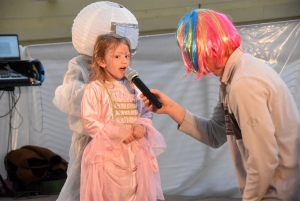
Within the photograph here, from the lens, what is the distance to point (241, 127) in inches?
78.9

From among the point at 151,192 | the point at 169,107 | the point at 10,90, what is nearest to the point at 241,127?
the point at 169,107

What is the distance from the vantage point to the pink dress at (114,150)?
293cm

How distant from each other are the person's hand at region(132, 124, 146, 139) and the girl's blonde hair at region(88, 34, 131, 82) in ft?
1.06

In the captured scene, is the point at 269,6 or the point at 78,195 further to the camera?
the point at 269,6

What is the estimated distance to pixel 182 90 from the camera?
17.1ft

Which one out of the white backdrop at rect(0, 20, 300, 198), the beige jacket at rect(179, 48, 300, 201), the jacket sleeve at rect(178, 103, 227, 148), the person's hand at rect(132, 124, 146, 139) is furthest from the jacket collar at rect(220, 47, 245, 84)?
the white backdrop at rect(0, 20, 300, 198)

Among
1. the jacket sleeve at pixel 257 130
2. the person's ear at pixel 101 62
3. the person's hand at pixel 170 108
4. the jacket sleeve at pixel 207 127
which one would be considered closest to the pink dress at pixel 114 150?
the person's ear at pixel 101 62

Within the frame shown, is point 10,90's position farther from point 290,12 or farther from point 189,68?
point 189,68

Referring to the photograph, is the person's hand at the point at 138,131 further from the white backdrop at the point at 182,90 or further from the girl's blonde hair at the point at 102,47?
the white backdrop at the point at 182,90

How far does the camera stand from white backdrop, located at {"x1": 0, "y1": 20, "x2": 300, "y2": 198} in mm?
4762

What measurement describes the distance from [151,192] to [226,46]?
118cm

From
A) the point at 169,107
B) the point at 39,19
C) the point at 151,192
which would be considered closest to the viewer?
the point at 169,107

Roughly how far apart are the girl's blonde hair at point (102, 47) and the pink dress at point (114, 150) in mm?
70

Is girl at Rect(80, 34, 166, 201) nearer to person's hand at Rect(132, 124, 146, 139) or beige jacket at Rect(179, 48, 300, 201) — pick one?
person's hand at Rect(132, 124, 146, 139)
